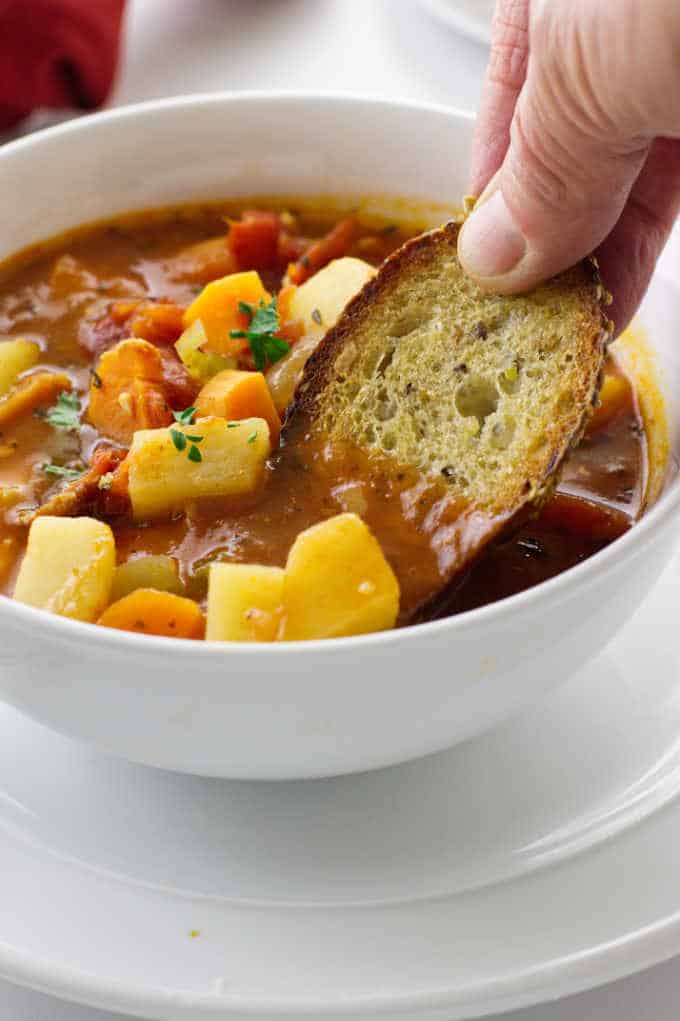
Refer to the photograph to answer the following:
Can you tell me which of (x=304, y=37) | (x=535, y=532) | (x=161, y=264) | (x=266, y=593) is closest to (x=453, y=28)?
(x=304, y=37)

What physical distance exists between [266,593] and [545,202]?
31.9 inches

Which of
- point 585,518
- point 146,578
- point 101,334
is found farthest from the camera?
point 101,334

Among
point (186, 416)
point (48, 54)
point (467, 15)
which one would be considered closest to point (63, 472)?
point (186, 416)

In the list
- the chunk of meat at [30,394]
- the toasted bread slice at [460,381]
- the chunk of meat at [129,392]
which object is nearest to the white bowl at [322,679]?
the toasted bread slice at [460,381]

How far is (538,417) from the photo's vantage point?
234cm

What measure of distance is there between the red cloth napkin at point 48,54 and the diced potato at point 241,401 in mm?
2167

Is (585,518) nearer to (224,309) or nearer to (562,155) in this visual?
(562,155)

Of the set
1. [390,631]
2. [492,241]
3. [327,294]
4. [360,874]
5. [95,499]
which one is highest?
[492,241]

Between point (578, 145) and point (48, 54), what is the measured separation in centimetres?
288

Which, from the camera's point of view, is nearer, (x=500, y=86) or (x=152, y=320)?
(x=500, y=86)

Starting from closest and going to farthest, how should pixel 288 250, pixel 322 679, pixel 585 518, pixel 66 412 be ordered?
pixel 322 679 < pixel 585 518 < pixel 66 412 < pixel 288 250

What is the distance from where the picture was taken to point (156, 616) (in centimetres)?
227

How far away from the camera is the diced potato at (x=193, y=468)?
2.51 metres

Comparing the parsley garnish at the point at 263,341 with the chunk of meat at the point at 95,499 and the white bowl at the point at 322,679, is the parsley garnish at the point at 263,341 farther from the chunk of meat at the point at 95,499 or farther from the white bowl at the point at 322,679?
the white bowl at the point at 322,679
